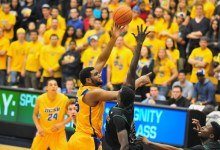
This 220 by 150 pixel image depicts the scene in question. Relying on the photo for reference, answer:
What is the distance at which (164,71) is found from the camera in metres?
15.9

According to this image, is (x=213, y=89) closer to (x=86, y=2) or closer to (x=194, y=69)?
(x=194, y=69)

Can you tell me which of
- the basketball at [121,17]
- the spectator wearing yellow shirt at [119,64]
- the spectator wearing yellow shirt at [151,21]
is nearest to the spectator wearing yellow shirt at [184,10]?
the spectator wearing yellow shirt at [151,21]

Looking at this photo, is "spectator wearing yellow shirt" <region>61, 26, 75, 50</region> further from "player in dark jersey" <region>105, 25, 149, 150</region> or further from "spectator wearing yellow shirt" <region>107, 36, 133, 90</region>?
"player in dark jersey" <region>105, 25, 149, 150</region>

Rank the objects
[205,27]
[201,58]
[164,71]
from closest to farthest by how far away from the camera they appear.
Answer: [201,58]
[164,71]
[205,27]

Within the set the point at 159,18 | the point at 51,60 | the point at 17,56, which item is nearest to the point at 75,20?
the point at 51,60

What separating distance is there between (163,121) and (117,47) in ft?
12.0

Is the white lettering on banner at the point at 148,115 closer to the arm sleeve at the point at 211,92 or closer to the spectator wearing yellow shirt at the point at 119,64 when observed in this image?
the arm sleeve at the point at 211,92

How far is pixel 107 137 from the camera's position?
8.13m

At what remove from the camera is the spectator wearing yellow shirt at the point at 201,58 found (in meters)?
15.5

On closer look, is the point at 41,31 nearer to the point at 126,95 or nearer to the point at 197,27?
the point at 197,27

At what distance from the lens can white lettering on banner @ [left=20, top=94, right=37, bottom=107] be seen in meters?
15.0

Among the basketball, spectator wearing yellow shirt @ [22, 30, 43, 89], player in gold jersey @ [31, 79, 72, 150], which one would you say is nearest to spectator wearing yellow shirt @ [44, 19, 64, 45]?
spectator wearing yellow shirt @ [22, 30, 43, 89]

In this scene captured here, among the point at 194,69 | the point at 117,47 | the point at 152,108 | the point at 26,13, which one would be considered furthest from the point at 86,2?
the point at 152,108

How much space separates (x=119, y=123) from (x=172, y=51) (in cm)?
863
